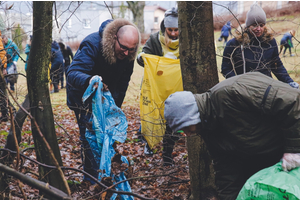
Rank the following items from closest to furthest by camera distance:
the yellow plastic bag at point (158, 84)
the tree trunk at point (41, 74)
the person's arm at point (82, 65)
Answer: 1. the tree trunk at point (41, 74)
2. the person's arm at point (82, 65)
3. the yellow plastic bag at point (158, 84)

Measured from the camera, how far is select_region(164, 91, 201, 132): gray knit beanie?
1.93 metres

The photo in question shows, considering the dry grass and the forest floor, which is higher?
the dry grass

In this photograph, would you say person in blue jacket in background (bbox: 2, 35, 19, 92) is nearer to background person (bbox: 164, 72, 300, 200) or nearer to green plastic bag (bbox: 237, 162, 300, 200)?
background person (bbox: 164, 72, 300, 200)

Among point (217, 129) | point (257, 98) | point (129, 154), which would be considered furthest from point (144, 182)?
point (257, 98)

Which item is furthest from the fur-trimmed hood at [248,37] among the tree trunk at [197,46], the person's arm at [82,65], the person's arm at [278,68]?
the person's arm at [82,65]

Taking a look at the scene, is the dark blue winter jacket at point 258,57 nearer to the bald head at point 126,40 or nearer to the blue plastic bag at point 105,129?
the bald head at point 126,40

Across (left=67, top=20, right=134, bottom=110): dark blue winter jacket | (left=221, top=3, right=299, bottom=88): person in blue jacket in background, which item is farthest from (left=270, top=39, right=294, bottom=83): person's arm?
(left=67, top=20, right=134, bottom=110): dark blue winter jacket

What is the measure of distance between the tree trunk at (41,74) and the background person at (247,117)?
3.32ft

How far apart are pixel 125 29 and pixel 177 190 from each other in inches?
73.6

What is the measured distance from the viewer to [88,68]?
298cm

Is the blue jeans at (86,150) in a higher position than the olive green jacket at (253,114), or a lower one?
lower

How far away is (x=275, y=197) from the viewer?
1.83m

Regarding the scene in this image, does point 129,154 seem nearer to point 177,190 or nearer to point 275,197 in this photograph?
point 177,190

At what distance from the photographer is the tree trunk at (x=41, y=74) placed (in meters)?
2.18
